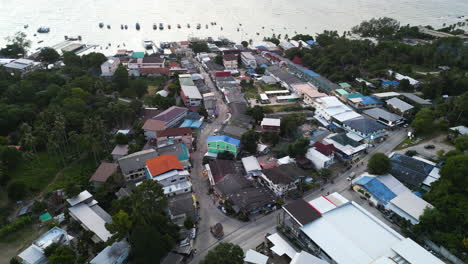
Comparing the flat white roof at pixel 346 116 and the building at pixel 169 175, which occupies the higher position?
the flat white roof at pixel 346 116

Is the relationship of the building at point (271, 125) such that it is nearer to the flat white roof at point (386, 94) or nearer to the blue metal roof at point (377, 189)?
the blue metal roof at point (377, 189)

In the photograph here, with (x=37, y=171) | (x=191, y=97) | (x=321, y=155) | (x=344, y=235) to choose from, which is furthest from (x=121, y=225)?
(x=191, y=97)

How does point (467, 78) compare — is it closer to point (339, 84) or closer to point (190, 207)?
point (339, 84)

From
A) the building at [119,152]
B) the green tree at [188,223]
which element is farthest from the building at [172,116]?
the green tree at [188,223]

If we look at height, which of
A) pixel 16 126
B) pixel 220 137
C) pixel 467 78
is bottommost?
pixel 16 126

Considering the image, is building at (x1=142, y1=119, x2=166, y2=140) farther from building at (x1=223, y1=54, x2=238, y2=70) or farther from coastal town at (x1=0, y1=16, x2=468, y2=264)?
building at (x1=223, y1=54, x2=238, y2=70)

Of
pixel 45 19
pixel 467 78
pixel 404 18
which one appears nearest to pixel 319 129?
pixel 467 78

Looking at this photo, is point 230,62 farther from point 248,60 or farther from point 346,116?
point 346,116
